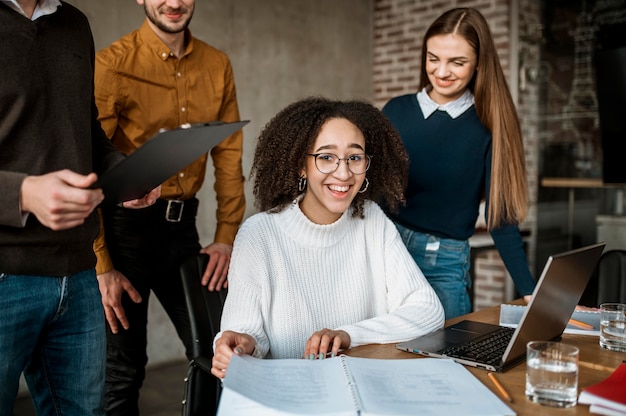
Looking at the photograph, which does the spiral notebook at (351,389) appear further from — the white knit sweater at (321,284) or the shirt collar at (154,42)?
the shirt collar at (154,42)

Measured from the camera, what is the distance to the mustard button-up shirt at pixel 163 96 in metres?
2.31

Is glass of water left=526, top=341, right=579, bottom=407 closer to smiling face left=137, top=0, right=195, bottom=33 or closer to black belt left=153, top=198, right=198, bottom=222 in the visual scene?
black belt left=153, top=198, right=198, bottom=222

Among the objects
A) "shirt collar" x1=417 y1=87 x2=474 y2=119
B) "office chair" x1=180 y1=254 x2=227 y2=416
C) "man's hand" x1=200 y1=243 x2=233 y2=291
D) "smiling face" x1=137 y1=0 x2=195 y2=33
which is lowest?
"office chair" x1=180 y1=254 x2=227 y2=416

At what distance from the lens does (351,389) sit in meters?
1.21

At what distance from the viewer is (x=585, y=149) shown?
14.5 feet

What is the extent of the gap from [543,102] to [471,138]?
2.70 metres

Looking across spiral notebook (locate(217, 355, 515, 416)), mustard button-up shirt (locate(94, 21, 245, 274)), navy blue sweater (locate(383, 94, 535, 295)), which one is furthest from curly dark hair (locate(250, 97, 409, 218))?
spiral notebook (locate(217, 355, 515, 416))

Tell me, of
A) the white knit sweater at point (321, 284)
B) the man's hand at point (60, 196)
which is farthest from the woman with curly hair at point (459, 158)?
the man's hand at point (60, 196)

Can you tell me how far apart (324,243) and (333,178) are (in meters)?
0.20

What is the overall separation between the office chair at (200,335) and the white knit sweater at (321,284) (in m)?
0.25

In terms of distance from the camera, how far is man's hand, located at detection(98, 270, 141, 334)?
2.25m

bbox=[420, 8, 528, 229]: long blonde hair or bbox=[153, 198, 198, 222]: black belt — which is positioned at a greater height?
bbox=[420, 8, 528, 229]: long blonde hair

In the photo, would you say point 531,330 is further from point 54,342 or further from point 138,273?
point 138,273

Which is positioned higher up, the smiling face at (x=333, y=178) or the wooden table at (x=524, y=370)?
the smiling face at (x=333, y=178)
